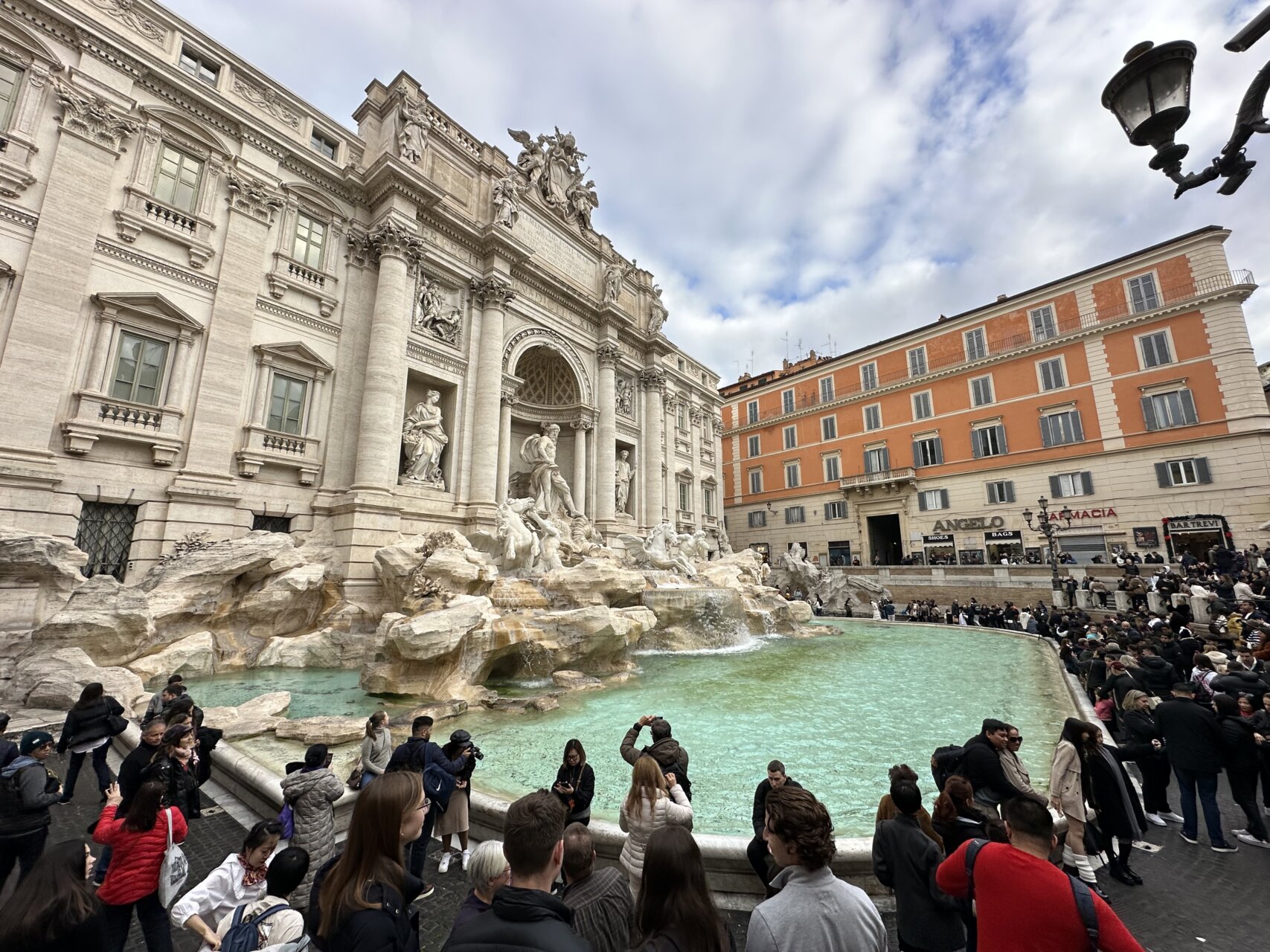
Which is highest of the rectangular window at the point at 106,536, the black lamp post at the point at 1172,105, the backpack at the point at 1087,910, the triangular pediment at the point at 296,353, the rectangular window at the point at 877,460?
the rectangular window at the point at 877,460

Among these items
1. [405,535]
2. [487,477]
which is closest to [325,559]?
[405,535]

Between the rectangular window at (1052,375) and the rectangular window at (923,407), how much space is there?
4.41m

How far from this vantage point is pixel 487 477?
14.9 m

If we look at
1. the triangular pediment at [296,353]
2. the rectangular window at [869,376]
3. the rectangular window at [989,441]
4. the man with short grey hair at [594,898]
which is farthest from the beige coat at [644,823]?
the rectangular window at [869,376]

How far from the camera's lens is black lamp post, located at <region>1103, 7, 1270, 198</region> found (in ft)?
8.07

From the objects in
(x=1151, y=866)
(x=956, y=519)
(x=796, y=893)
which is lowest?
(x=1151, y=866)

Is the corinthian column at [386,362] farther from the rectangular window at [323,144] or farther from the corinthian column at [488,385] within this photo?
the rectangular window at [323,144]

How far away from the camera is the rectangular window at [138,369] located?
33.3 ft

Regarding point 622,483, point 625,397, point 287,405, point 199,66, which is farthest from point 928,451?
point 199,66

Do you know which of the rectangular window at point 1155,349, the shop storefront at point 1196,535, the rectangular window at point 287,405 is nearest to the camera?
the rectangular window at point 287,405

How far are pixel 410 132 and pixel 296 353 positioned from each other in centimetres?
696

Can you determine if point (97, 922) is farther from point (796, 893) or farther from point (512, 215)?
point (512, 215)

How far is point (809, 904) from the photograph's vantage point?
1.55 m

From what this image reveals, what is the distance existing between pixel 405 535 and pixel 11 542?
20.2 ft
